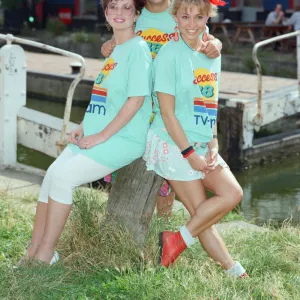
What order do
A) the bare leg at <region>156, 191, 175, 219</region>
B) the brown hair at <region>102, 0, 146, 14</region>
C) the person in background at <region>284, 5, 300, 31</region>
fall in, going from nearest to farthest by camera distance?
the brown hair at <region>102, 0, 146, 14</region>
the bare leg at <region>156, 191, 175, 219</region>
the person in background at <region>284, 5, 300, 31</region>

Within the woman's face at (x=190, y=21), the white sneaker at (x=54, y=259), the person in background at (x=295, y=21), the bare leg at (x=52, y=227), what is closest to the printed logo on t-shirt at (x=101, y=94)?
A: the woman's face at (x=190, y=21)

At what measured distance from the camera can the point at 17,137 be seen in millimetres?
7074

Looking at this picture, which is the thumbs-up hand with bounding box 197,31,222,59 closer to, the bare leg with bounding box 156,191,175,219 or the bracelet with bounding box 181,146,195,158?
the bracelet with bounding box 181,146,195,158

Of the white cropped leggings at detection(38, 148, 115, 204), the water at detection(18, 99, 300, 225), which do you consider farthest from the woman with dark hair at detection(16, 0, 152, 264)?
the water at detection(18, 99, 300, 225)

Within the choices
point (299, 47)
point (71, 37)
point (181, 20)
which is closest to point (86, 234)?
point (181, 20)

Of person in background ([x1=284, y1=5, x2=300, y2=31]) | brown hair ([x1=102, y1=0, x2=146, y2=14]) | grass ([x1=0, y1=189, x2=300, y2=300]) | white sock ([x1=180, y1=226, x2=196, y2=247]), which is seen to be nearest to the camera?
grass ([x1=0, y1=189, x2=300, y2=300])

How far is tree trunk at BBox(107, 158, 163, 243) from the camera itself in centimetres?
406

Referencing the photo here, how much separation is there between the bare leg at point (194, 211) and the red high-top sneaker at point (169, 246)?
0.13 m

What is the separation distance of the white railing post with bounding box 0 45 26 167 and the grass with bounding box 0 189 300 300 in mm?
2344

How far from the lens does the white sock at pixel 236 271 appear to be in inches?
154

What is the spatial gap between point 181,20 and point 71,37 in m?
17.8

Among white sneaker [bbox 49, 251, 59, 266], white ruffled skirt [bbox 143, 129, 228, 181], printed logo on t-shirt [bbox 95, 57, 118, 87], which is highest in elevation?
printed logo on t-shirt [bbox 95, 57, 118, 87]

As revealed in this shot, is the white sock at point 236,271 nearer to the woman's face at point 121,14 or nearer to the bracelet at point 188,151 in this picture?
the bracelet at point 188,151

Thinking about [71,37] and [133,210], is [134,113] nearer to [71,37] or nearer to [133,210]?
[133,210]
